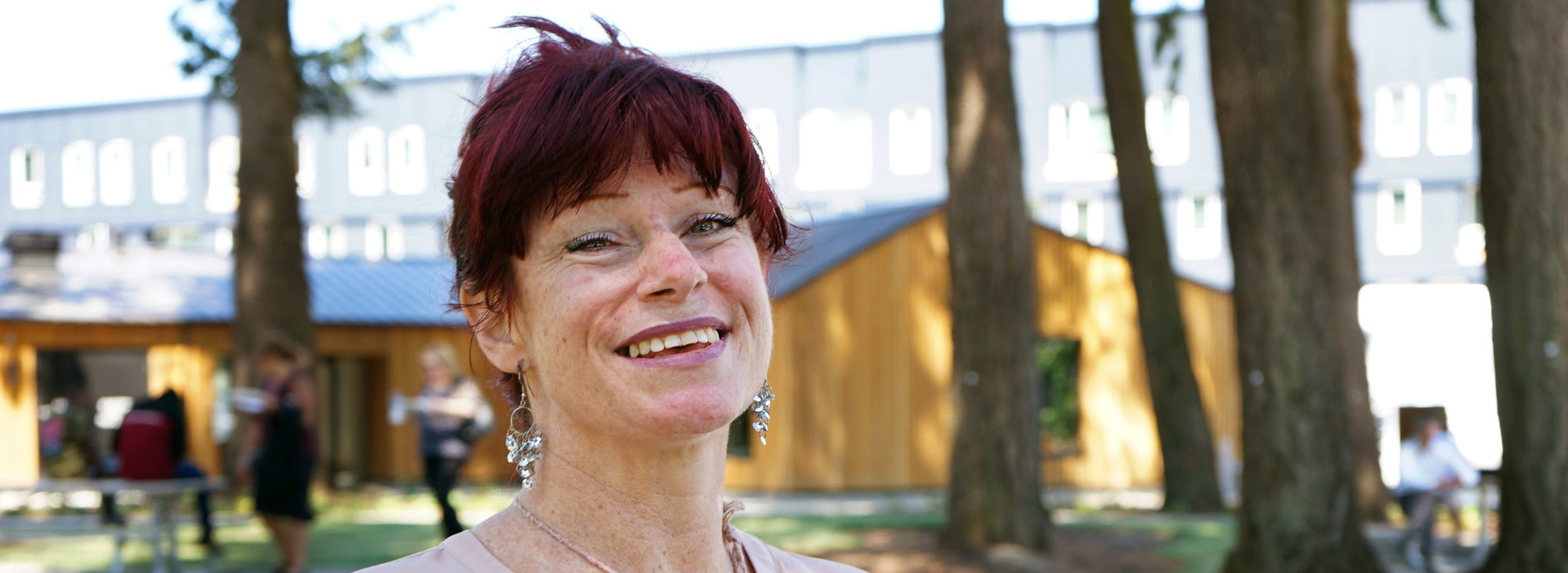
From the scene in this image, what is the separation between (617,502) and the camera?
172cm

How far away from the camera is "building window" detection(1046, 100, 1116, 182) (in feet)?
125

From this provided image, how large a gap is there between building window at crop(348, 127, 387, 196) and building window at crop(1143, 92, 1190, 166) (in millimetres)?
22522

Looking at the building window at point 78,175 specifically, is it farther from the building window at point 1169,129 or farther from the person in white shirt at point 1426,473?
the person in white shirt at point 1426,473

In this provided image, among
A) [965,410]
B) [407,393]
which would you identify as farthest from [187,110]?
[965,410]

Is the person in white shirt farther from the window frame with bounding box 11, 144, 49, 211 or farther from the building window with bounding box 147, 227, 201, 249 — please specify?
the window frame with bounding box 11, 144, 49, 211

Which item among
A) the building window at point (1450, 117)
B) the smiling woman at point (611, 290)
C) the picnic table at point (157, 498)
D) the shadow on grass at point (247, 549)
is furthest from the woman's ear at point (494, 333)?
the building window at point (1450, 117)

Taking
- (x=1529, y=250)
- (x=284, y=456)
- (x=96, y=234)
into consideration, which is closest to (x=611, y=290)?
(x=1529, y=250)

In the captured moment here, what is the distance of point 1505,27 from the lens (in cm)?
841

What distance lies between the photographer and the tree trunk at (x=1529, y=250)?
837cm

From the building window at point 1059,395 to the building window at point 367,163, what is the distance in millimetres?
26057

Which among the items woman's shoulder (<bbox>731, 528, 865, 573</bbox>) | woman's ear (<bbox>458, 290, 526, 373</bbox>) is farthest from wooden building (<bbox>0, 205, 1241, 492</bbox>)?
woman's ear (<bbox>458, 290, 526, 373</bbox>)

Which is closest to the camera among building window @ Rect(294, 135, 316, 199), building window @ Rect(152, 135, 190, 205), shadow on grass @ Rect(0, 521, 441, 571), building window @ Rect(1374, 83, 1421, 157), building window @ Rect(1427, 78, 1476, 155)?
shadow on grass @ Rect(0, 521, 441, 571)

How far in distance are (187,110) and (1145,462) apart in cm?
3306

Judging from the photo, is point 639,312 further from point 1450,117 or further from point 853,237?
point 1450,117
